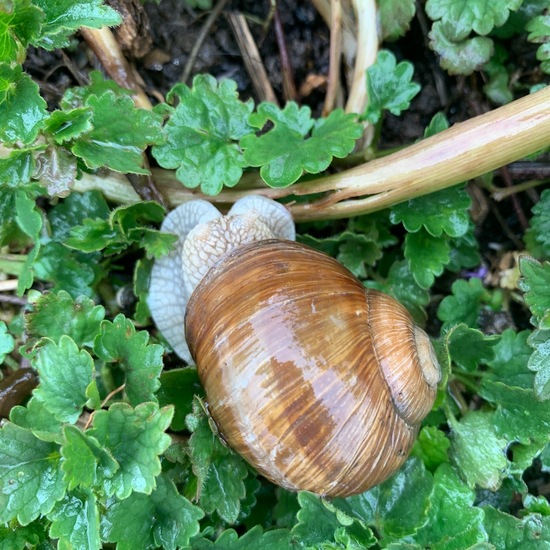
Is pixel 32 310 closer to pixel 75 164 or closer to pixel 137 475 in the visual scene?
pixel 75 164

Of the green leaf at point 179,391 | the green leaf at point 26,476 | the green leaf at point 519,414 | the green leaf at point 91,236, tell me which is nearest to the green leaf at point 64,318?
the green leaf at point 91,236

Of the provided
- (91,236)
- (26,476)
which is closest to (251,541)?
(26,476)

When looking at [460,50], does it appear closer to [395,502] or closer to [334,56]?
[334,56]

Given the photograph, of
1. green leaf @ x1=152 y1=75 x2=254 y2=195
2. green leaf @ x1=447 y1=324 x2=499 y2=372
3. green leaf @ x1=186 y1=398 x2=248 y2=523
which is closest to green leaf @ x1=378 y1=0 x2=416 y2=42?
green leaf @ x1=152 y1=75 x2=254 y2=195

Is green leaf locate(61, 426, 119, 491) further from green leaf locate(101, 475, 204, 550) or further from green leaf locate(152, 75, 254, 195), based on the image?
green leaf locate(152, 75, 254, 195)

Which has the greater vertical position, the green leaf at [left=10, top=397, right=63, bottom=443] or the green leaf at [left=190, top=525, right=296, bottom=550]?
the green leaf at [left=10, top=397, right=63, bottom=443]

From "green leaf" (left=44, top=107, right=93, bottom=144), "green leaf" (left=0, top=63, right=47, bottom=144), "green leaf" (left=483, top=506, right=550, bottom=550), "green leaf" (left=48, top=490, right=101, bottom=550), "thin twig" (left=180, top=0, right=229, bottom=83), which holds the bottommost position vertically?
"green leaf" (left=483, top=506, right=550, bottom=550)
